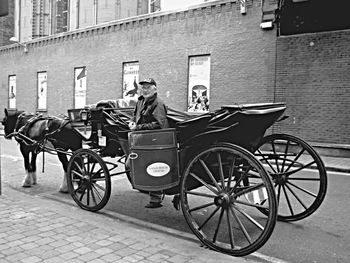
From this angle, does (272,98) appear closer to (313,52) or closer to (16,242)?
(313,52)

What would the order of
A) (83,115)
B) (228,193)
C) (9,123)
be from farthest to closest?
(9,123)
(83,115)
(228,193)

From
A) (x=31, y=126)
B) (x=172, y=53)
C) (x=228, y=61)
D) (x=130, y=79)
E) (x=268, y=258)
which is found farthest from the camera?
(x=130, y=79)

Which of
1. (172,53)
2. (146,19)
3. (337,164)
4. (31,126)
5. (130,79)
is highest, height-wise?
(146,19)

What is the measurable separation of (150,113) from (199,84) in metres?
12.3

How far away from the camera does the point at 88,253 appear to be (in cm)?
379

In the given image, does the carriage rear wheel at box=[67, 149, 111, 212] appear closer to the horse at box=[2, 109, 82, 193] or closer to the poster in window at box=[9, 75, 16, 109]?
the horse at box=[2, 109, 82, 193]

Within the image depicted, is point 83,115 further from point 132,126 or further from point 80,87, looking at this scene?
point 80,87

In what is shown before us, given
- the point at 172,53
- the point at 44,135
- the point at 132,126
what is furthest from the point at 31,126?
the point at 172,53

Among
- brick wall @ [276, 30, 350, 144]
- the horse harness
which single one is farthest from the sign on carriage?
brick wall @ [276, 30, 350, 144]

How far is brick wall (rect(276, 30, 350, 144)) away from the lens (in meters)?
13.4

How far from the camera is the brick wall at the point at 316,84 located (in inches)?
527

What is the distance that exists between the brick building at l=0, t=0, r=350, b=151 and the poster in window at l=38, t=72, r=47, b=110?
2.54 meters

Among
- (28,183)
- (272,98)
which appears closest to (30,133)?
(28,183)

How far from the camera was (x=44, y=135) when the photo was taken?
6.96m
